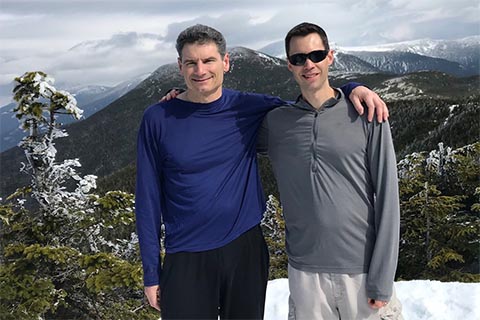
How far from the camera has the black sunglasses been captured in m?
2.93

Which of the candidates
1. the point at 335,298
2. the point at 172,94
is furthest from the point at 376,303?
the point at 172,94

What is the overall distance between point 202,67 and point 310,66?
71cm

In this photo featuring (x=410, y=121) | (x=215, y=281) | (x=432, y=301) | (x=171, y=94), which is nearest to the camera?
(x=215, y=281)

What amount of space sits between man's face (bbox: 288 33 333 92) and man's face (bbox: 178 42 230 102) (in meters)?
0.50

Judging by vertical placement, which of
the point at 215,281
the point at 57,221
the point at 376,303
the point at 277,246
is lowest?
the point at 277,246

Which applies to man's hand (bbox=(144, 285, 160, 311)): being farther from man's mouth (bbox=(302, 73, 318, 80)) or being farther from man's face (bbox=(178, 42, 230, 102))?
man's mouth (bbox=(302, 73, 318, 80))

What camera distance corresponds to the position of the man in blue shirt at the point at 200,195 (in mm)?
3023

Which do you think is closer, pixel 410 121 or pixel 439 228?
pixel 439 228

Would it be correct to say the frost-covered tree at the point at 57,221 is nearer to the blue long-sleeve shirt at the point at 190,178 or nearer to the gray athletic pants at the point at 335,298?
the blue long-sleeve shirt at the point at 190,178

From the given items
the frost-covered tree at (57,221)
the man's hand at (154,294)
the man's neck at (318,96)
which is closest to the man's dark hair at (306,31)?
the man's neck at (318,96)

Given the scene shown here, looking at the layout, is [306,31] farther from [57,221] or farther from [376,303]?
[57,221]

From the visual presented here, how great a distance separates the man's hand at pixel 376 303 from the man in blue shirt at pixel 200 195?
2.53ft

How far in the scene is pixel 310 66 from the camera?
2.91 m

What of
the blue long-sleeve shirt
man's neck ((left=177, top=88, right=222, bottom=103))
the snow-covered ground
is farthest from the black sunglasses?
the snow-covered ground
